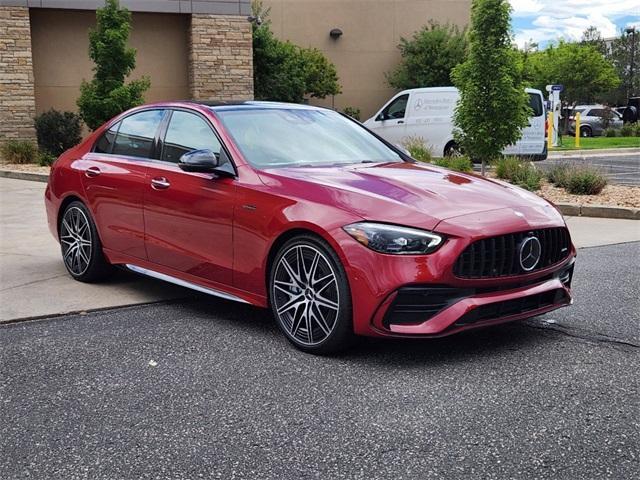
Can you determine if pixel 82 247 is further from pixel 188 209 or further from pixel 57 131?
pixel 57 131

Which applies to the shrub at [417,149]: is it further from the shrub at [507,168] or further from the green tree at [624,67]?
the green tree at [624,67]

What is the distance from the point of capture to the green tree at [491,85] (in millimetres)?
13039

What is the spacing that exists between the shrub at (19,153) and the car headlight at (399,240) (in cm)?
1590

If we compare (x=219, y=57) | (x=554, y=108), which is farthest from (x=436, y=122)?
(x=554, y=108)

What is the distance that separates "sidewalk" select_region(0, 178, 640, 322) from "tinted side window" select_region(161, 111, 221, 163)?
1.19 m

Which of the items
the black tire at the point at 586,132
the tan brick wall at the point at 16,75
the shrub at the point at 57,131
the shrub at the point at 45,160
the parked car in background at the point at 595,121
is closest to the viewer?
the shrub at the point at 45,160

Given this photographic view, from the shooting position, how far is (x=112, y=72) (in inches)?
687

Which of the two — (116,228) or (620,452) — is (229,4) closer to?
(116,228)

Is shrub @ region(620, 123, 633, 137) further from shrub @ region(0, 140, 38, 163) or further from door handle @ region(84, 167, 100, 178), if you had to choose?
door handle @ region(84, 167, 100, 178)

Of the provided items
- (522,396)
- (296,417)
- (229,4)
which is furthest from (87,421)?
(229,4)

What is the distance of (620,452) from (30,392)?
2.88m

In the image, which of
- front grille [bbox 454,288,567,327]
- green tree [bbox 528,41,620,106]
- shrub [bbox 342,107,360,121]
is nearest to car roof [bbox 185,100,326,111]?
front grille [bbox 454,288,567,327]

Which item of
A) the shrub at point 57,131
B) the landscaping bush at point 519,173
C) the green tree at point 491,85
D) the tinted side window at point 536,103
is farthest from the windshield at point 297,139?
the shrub at point 57,131

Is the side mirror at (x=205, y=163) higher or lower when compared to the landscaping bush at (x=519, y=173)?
higher
